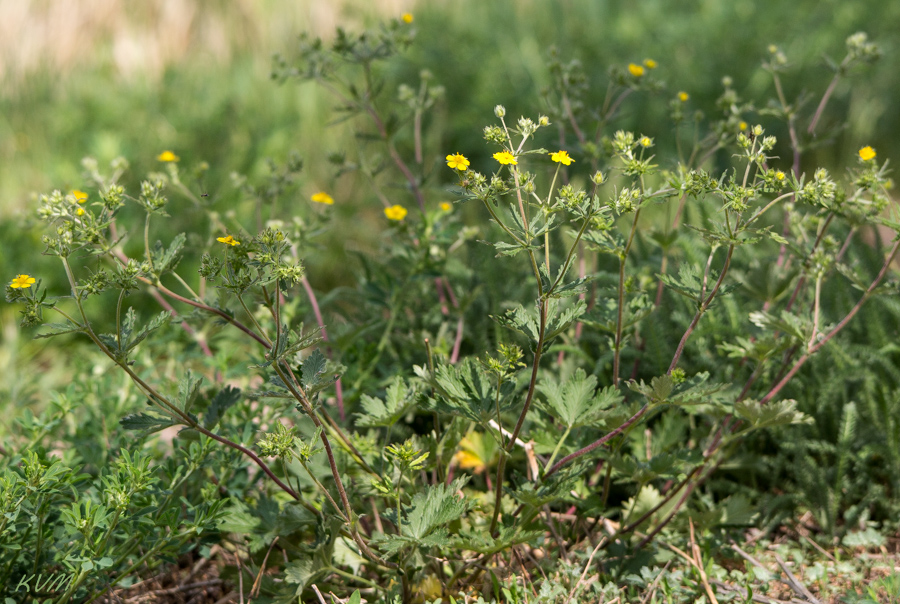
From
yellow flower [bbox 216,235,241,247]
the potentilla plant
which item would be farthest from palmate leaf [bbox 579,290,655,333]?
yellow flower [bbox 216,235,241,247]

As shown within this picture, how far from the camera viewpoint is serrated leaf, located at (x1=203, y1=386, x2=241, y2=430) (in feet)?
5.20

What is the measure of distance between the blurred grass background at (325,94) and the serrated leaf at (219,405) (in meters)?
1.67

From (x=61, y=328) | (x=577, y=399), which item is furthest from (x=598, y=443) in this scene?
(x=61, y=328)

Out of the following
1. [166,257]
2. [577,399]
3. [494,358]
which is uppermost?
[166,257]

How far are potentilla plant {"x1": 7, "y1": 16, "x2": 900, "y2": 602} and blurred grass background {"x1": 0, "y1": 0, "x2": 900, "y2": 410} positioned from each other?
4.03 ft

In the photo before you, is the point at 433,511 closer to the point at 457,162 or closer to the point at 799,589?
the point at 457,162

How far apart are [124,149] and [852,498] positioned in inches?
124

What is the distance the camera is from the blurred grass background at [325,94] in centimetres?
368

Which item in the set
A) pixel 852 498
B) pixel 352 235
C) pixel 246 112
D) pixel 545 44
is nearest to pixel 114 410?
pixel 352 235

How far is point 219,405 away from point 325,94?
3237 millimetres

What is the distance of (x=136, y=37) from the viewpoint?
17.0 feet

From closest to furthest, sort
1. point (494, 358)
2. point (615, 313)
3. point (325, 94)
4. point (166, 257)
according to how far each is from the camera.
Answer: point (166, 257) < point (494, 358) < point (615, 313) < point (325, 94)

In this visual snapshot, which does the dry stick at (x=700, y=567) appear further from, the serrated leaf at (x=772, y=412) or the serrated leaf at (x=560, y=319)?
the serrated leaf at (x=560, y=319)

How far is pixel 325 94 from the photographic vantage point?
14.8 ft
